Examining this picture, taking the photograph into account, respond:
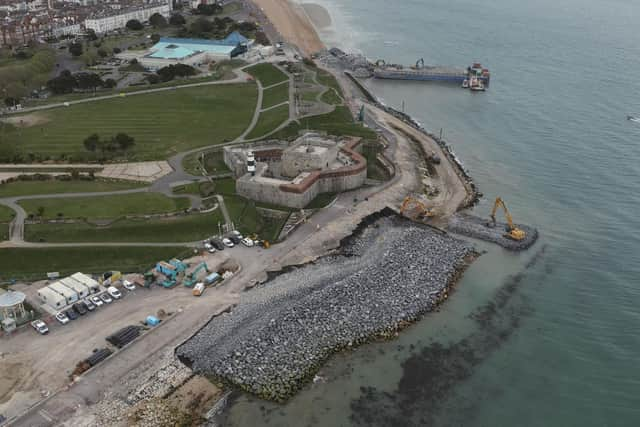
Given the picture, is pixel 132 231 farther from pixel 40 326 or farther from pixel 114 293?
pixel 40 326

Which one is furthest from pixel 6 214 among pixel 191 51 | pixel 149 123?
pixel 191 51

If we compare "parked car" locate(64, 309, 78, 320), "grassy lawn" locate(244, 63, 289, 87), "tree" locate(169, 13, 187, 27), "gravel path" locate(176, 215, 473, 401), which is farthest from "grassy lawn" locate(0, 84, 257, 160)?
"tree" locate(169, 13, 187, 27)

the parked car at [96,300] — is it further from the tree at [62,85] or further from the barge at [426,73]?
the barge at [426,73]

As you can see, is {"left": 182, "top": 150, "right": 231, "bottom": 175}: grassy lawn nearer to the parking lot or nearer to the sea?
the parking lot

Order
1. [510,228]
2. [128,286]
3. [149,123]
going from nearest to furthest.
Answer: [128,286], [510,228], [149,123]

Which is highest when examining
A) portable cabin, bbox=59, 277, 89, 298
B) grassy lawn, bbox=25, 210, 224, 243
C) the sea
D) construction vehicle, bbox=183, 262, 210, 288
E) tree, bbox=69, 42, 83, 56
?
tree, bbox=69, 42, 83, 56

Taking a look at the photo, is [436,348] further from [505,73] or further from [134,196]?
[505,73]

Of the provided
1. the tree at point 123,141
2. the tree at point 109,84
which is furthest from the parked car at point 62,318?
the tree at point 109,84
